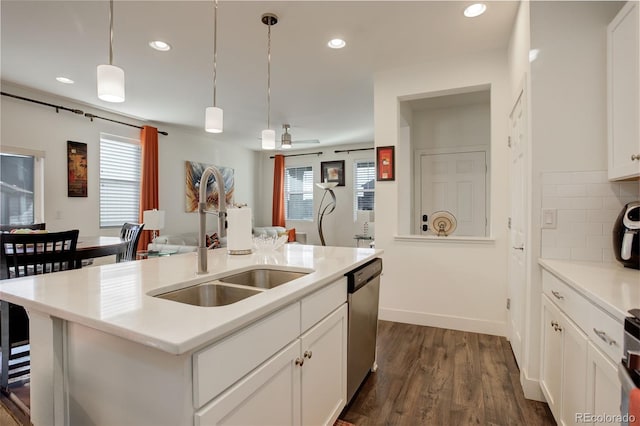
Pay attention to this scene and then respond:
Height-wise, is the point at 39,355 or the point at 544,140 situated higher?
the point at 544,140

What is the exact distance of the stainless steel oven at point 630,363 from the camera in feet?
2.70

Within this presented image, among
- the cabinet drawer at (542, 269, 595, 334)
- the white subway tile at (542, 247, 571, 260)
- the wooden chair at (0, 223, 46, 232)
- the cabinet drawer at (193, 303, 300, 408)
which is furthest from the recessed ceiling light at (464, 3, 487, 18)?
the wooden chair at (0, 223, 46, 232)

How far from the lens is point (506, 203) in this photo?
287cm

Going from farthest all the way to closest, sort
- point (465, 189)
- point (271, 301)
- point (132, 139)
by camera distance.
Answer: point (132, 139) → point (465, 189) → point (271, 301)

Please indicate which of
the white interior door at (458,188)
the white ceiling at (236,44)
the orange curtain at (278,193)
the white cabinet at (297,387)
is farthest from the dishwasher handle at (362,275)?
the orange curtain at (278,193)

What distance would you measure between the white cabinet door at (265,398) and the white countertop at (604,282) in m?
1.10

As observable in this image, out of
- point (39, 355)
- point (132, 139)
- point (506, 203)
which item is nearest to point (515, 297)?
point (506, 203)

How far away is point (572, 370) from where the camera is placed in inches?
55.0

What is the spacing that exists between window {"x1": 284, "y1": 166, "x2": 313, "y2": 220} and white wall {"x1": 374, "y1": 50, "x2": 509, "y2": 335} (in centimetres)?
415

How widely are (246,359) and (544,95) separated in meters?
2.11

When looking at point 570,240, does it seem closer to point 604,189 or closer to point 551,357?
Result: point 604,189

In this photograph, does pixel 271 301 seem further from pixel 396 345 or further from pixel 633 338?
pixel 396 345

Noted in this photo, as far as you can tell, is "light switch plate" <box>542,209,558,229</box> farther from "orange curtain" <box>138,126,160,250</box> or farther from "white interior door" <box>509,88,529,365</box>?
"orange curtain" <box>138,126,160,250</box>

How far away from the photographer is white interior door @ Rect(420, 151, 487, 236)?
431 centimetres
